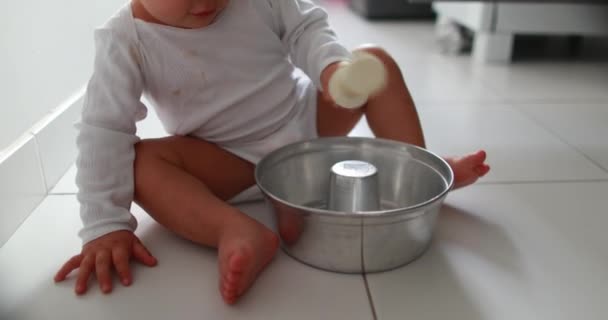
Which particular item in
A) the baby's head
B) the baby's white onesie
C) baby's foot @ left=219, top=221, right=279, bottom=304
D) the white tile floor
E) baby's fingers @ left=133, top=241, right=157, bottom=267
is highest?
the baby's head

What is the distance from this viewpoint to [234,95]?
0.62 metres

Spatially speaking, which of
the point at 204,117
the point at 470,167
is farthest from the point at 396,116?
the point at 204,117

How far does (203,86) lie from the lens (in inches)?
24.0

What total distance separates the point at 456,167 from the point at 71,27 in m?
0.54

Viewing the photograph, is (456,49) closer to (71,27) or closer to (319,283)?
(71,27)

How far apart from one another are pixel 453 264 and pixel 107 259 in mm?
312

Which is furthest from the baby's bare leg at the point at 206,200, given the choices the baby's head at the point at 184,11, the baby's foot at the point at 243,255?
the baby's head at the point at 184,11

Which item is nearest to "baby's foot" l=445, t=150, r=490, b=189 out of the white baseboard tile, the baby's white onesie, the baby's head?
the baby's white onesie

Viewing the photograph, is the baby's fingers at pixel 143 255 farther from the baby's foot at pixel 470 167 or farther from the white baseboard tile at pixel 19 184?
the baby's foot at pixel 470 167

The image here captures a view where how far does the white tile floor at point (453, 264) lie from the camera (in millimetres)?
473

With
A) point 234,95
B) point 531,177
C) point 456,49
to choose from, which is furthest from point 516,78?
point 234,95

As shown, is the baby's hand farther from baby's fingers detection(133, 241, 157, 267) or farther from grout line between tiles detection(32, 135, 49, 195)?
grout line between tiles detection(32, 135, 49, 195)

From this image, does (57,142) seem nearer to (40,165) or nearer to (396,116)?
(40,165)

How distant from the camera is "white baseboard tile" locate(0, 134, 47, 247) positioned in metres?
0.59
